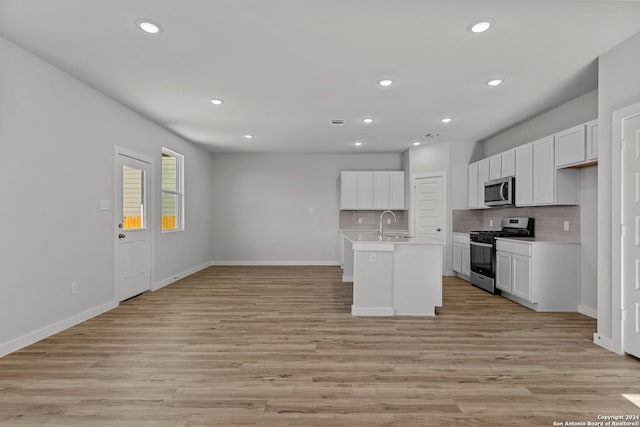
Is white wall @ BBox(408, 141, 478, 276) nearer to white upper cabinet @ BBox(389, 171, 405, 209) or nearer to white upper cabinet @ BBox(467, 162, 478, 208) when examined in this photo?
white upper cabinet @ BBox(467, 162, 478, 208)

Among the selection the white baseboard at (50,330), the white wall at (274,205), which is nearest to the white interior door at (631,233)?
the white baseboard at (50,330)

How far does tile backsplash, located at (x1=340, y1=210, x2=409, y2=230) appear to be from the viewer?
7.64m

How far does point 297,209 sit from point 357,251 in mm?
4044

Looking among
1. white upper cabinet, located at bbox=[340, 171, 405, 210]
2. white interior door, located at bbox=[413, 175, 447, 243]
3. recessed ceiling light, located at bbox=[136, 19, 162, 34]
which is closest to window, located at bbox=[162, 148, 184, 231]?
recessed ceiling light, located at bbox=[136, 19, 162, 34]

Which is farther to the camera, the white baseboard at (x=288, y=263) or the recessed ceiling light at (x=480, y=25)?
the white baseboard at (x=288, y=263)

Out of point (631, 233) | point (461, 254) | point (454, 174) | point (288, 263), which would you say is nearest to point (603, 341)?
point (631, 233)

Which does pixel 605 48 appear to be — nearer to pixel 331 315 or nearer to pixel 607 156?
pixel 607 156

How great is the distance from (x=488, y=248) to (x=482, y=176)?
58.6 inches

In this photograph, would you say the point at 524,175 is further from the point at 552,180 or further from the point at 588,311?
the point at 588,311

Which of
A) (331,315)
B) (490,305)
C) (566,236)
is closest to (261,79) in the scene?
(331,315)

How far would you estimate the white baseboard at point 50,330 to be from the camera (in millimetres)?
2758

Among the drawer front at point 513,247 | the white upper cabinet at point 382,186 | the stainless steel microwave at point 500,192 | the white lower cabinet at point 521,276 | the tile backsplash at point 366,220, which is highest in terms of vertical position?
the white upper cabinet at point 382,186

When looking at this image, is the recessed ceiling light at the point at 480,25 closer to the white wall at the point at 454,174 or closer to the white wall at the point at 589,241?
the white wall at the point at 589,241

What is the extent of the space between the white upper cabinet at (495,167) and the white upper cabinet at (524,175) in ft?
1.40
